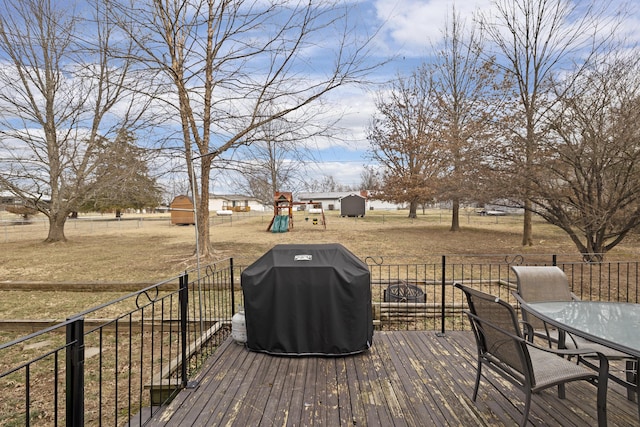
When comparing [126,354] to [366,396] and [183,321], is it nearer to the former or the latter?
[183,321]

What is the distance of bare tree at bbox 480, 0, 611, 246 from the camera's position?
32.2 feet

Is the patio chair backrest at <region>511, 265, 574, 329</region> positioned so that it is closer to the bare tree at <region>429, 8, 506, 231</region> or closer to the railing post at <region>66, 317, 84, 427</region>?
the railing post at <region>66, 317, 84, 427</region>

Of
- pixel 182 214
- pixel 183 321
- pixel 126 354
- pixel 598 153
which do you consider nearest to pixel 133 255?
pixel 126 354

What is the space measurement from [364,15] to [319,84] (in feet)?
6.69

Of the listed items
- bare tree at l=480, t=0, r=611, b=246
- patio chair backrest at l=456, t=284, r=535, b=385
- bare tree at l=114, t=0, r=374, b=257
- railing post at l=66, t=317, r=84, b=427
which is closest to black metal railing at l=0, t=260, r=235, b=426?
railing post at l=66, t=317, r=84, b=427

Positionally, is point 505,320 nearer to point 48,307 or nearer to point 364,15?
point 364,15

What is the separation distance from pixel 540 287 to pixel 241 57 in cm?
822

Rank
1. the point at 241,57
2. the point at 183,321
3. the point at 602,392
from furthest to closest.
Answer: the point at 241,57 → the point at 183,321 → the point at 602,392

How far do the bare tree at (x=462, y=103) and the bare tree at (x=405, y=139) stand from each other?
129cm

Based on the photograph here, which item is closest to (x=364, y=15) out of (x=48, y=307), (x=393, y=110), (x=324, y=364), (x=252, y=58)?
(x=252, y=58)

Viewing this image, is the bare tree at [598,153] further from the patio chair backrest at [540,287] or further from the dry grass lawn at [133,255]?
the patio chair backrest at [540,287]

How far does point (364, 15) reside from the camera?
6305mm

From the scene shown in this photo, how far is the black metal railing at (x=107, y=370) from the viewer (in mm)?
1770

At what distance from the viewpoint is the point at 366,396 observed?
279cm
